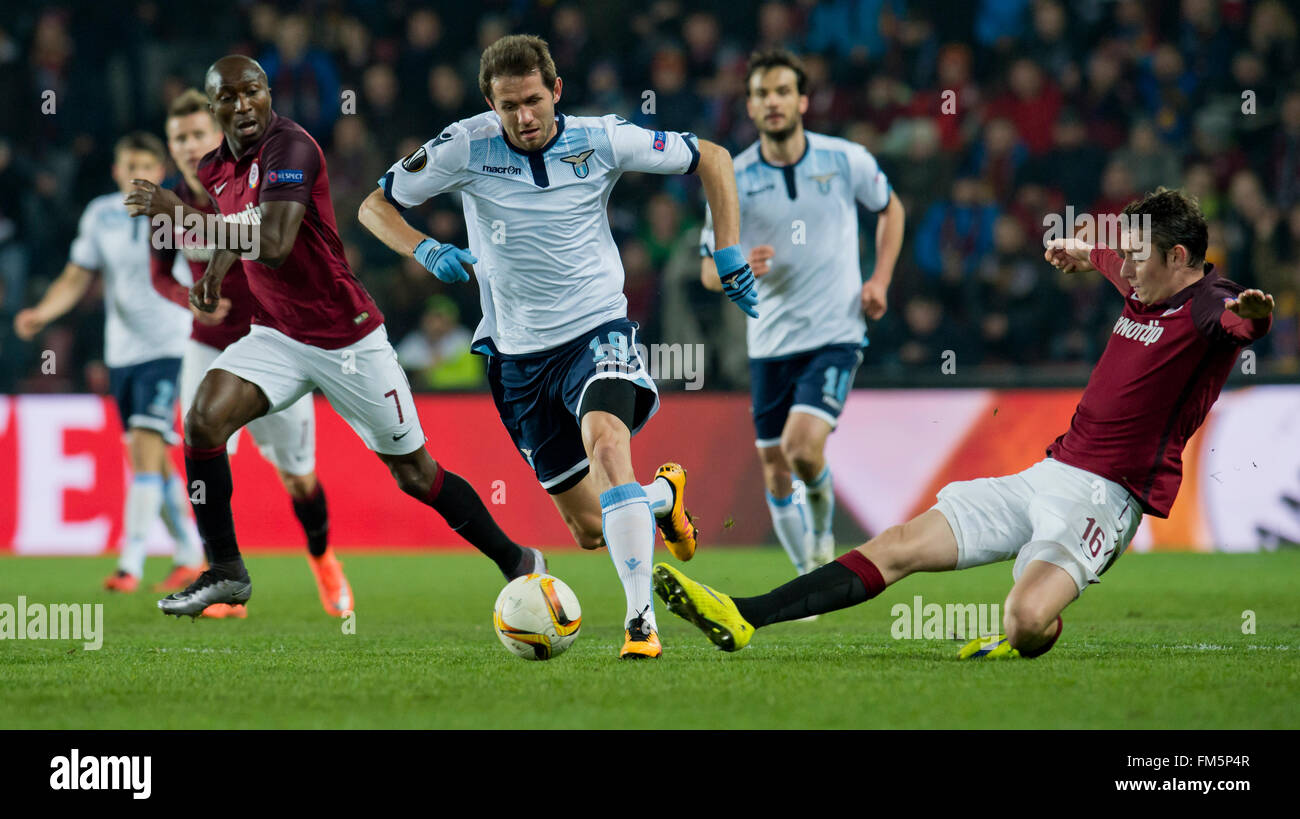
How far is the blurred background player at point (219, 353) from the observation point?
26.1 ft

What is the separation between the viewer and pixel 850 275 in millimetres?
8422

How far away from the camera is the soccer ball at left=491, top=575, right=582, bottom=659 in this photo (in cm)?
570

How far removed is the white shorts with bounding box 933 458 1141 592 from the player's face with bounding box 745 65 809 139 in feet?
10.3

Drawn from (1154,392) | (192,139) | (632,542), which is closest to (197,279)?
(192,139)

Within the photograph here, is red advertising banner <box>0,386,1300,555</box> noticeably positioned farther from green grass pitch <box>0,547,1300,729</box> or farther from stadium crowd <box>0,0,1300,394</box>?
green grass pitch <box>0,547,1300,729</box>

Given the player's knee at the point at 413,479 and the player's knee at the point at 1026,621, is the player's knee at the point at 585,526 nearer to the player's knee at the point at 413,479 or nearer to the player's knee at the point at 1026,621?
→ the player's knee at the point at 413,479

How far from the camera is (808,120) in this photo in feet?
49.9

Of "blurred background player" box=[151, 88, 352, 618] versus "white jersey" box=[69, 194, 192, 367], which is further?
"white jersey" box=[69, 194, 192, 367]

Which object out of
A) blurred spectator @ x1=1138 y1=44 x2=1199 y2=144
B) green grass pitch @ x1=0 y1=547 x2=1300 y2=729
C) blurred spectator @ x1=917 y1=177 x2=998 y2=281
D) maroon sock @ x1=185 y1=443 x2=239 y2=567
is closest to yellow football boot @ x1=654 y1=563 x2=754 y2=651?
green grass pitch @ x1=0 y1=547 x2=1300 y2=729

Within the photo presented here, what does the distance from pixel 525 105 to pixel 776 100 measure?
2.46 m

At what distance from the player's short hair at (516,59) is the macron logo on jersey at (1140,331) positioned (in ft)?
8.07

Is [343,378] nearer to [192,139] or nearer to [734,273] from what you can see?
[734,273]

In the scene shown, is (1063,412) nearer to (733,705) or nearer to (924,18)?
(924,18)

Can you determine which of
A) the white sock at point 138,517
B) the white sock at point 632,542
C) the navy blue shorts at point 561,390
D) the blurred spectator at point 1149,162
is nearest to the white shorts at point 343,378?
the navy blue shorts at point 561,390
